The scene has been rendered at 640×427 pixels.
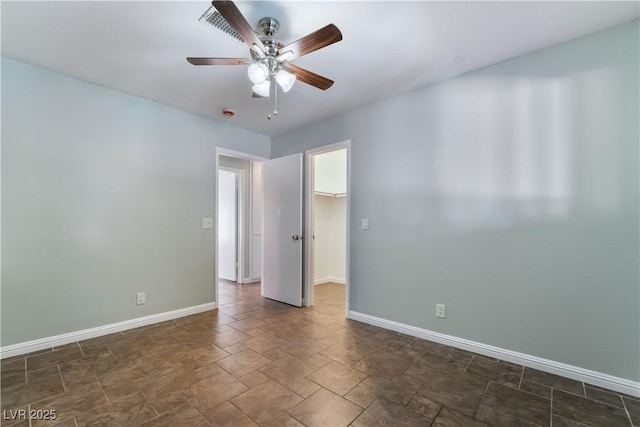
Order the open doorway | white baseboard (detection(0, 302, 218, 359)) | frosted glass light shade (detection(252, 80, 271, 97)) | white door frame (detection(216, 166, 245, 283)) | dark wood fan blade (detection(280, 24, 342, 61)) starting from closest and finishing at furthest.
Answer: dark wood fan blade (detection(280, 24, 342, 61)) < frosted glass light shade (detection(252, 80, 271, 97)) < white baseboard (detection(0, 302, 218, 359)) < the open doorway < white door frame (detection(216, 166, 245, 283))

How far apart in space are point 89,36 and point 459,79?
9.66 ft

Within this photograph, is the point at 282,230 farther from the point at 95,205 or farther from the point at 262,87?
the point at 262,87

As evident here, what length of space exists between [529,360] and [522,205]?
1188 millimetres

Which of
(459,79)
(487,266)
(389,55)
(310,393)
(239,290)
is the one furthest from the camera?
(239,290)

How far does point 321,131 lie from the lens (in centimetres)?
367

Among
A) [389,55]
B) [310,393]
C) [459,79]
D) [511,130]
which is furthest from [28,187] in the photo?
[511,130]

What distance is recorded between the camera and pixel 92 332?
2.69 m

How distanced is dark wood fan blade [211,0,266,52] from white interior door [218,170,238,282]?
3839 millimetres

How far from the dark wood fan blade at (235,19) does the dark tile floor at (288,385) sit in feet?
7.04

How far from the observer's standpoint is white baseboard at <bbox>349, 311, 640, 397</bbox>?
1863 millimetres

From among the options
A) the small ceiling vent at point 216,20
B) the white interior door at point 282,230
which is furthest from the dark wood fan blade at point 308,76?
the white interior door at point 282,230

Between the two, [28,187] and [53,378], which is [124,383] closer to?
[53,378]

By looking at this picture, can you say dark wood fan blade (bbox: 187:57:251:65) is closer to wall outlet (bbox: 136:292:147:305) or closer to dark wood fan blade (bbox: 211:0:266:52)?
dark wood fan blade (bbox: 211:0:266:52)

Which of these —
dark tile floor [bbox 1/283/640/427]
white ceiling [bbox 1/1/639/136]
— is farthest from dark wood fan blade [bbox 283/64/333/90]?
dark tile floor [bbox 1/283/640/427]
